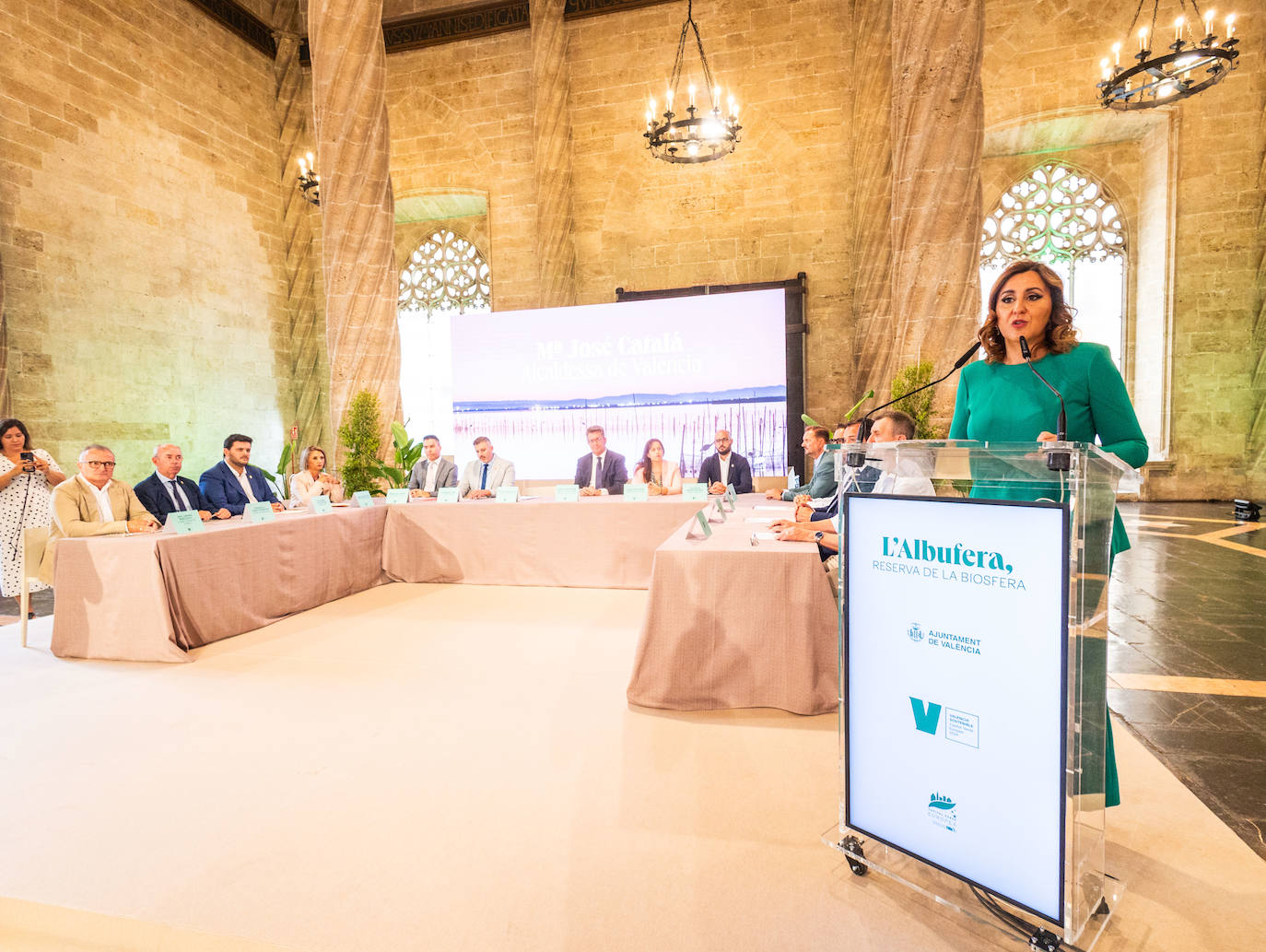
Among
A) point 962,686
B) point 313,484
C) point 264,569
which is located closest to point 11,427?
point 313,484

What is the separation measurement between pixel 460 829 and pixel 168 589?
2.54 meters

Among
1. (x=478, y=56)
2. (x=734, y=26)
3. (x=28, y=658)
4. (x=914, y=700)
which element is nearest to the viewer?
(x=914, y=700)

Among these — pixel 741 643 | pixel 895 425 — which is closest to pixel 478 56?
pixel 895 425

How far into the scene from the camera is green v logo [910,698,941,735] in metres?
1.35

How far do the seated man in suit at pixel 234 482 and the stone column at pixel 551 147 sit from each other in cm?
576

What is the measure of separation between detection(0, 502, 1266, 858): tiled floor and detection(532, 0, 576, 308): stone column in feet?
23.6

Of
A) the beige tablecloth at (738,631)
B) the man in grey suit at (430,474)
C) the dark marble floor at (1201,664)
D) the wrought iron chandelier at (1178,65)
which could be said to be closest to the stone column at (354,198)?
the man in grey suit at (430,474)

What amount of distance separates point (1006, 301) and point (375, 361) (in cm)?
635

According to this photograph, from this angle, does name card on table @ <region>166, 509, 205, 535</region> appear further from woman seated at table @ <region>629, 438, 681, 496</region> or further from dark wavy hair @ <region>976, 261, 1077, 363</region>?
dark wavy hair @ <region>976, 261, 1077, 363</region>

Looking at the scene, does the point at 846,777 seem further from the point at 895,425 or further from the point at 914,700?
the point at 895,425

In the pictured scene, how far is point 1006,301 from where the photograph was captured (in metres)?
1.61

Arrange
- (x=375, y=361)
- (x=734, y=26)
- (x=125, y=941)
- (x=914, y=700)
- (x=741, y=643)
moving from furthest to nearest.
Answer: (x=734, y=26) < (x=375, y=361) < (x=741, y=643) < (x=125, y=941) < (x=914, y=700)

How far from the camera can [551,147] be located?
9922mm

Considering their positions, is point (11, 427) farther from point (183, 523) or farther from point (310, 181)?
point (310, 181)
